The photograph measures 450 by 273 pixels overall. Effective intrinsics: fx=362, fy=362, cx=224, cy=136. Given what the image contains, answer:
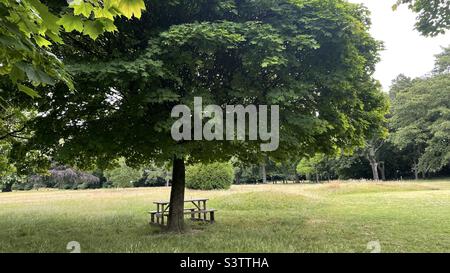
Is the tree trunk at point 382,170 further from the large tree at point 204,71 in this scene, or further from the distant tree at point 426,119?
the large tree at point 204,71

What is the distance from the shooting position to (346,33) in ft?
28.7

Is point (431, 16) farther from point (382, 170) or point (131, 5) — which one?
point (382, 170)

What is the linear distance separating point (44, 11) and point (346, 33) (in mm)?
7545

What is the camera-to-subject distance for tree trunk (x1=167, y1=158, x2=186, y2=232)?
11906 mm

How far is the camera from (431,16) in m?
9.59

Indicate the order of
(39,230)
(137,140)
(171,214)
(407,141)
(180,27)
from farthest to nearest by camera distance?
→ (407,141) < (39,230) < (171,214) < (137,140) < (180,27)

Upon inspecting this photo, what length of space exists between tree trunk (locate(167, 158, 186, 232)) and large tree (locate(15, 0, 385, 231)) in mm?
1513

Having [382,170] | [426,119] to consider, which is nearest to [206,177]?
[426,119]

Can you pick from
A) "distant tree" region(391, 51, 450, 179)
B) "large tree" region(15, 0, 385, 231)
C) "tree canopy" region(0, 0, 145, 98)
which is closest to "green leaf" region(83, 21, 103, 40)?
"tree canopy" region(0, 0, 145, 98)

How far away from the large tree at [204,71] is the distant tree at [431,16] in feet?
4.22

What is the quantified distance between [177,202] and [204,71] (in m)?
4.37

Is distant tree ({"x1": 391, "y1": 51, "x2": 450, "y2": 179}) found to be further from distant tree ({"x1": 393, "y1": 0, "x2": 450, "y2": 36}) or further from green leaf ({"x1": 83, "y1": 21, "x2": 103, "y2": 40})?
green leaf ({"x1": 83, "y1": 21, "x2": 103, "y2": 40})
